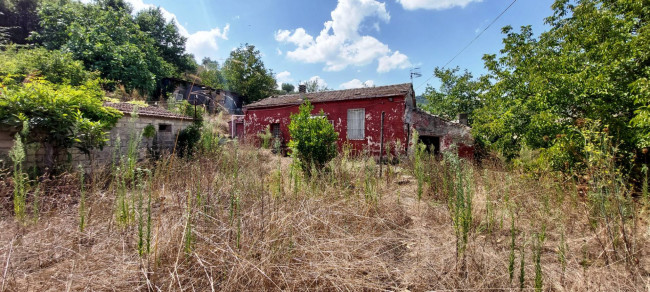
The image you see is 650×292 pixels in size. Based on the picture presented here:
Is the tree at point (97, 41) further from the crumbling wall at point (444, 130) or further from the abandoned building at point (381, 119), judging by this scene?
the crumbling wall at point (444, 130)

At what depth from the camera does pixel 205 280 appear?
5.84 ft

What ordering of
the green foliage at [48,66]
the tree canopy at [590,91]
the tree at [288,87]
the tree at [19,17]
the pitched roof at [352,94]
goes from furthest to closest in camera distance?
the tree at [288,87] → the tree at [19,17] → the pitched roof at [352,94] → the green foliage at [48,66] → the tree canopy at [590,91]

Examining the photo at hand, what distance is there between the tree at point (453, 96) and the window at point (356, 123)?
844cm

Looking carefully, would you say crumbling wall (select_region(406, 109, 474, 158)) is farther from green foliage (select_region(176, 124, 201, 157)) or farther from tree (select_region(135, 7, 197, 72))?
tree (select_region(135, 7, 197, 72))

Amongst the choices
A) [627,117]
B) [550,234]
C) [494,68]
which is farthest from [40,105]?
[494,68]

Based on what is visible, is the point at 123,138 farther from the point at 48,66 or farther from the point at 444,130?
the point at 444,130

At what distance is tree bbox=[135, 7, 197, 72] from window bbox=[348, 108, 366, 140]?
835 inches

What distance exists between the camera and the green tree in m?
4.08

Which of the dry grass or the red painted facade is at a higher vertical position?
the red painted facade

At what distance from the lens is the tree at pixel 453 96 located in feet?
53.5

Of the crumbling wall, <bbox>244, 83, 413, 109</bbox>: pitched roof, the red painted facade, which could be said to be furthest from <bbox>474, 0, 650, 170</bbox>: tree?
<bbox>244, 83, 413, 109</bbox>: pitched roof

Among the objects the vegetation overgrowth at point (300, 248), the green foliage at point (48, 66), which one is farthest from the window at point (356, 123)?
the green foliage at point (48, 66)

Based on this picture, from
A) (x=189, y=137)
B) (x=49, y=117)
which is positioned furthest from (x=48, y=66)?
(x=49, y=117)

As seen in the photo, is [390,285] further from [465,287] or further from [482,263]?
[482,263]
